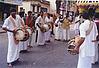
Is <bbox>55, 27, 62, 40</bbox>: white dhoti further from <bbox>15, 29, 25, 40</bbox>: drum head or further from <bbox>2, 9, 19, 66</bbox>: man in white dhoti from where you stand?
<bbox>15, 29, 25, 40</bbox>: drum head

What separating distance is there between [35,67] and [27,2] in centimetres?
4547

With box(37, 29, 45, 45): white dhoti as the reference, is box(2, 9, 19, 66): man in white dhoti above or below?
above

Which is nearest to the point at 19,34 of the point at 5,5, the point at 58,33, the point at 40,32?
the point at 40,32

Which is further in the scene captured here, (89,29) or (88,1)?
(88,1)

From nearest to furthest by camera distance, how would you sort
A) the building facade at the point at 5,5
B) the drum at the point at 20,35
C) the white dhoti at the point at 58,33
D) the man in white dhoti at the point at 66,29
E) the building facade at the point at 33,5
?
the drum at the point at 20,35 < the man in white dhoti at the point at 66,29 < the white dhoti at the point at 58,33 < the building facade at the point at 5,5 < the building facade at the point at 33,5

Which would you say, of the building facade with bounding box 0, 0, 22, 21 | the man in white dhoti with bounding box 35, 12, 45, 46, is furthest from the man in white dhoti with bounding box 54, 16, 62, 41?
the building facade with bounding box 0, 0, 22, 21

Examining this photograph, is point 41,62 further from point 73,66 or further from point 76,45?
point 76,45

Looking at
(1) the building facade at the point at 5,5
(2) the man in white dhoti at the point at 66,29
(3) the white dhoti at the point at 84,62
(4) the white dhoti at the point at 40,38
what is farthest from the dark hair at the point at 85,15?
(1) the building facade at the point at 5,5

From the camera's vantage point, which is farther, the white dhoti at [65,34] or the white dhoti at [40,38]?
the white dhoti at [65,34]

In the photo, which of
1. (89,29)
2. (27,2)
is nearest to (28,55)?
(89,29)

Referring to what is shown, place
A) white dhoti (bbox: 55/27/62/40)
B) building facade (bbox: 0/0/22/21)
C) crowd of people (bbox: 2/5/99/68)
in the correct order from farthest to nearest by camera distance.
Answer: building facade (bbox: 0/0/22/21), white dhoti (bbox: 55/27/62/40), crowd of people (bbox: 2/5/99/68)

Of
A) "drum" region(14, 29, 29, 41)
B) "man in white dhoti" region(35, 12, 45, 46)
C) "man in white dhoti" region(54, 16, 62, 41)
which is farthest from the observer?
"man in white dhoti" region(54, 16, 62, 41)

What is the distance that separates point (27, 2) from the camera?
56656 mm

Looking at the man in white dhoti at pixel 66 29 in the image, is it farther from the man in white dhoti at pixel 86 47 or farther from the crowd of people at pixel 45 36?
the man in white dhoti at pixel 86 47
